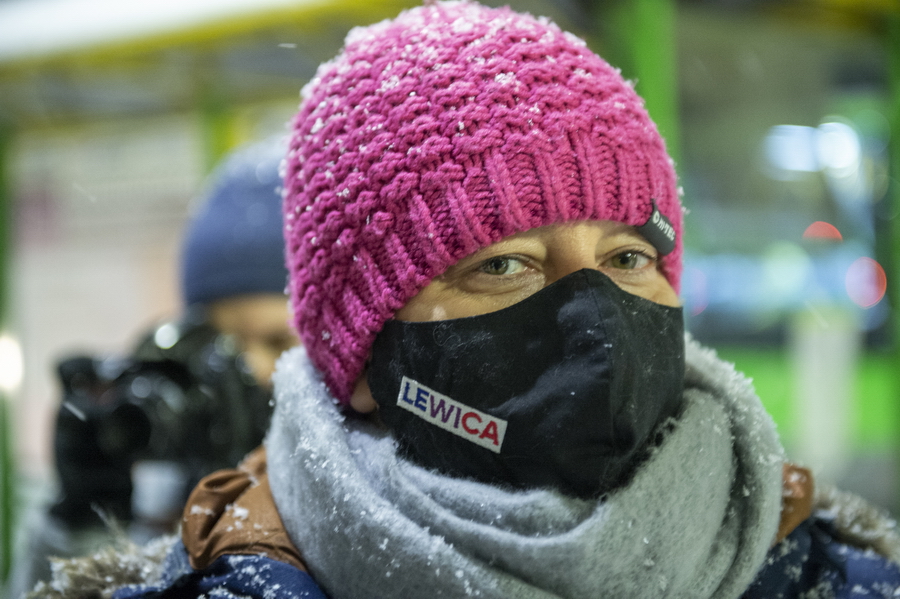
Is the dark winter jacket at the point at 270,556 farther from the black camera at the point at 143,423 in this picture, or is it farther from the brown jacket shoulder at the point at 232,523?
the black camera at the point at 143,423

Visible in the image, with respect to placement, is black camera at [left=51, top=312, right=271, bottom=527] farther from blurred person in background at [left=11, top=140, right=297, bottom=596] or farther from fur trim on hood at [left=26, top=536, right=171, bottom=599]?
fur trim on hood at [left=26, top=536, right=171, bottom=599]

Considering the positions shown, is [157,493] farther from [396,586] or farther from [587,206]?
[587,206]

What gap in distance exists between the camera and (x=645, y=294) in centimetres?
81

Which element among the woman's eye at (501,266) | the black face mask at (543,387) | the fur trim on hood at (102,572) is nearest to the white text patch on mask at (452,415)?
the black face mask at (543,387)

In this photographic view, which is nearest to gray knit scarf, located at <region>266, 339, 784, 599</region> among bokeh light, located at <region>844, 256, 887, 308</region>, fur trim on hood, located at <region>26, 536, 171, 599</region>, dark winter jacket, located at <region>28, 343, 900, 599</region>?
dark winter jacket, located at <region>28, 343, 900, 599</region>

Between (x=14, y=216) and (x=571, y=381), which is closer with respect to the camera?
(x=571, y=381)

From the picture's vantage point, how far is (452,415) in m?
0.75

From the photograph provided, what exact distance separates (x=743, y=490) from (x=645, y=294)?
23cm

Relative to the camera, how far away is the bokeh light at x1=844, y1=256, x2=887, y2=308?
6.76 ft

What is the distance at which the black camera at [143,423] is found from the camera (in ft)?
3.92

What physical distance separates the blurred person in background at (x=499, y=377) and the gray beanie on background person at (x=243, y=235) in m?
0.88

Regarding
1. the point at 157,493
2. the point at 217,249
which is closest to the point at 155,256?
the point at 217,249

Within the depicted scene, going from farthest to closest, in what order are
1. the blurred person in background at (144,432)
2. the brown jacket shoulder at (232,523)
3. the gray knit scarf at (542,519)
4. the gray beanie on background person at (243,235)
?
1. the gray beanie on background person at (243,235)
2. the blurred person in background at (144,432)
3. the brown jacket shoulder at (232,523)
4. the gray knit scarf at (542,519)

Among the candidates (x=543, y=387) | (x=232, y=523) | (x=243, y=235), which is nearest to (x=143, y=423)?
(x=232, y=523)
